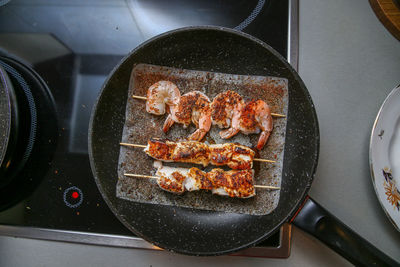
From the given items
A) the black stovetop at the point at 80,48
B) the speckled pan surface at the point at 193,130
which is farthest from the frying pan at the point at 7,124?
the speckled pan surface at the point at 193,130

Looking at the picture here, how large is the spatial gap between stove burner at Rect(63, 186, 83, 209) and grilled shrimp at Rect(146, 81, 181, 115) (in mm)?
649

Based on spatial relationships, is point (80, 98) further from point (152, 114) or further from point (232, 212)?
point (232, 212)

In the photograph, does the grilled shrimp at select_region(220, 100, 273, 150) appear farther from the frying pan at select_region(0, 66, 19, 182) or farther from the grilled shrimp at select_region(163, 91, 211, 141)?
the frying pan at select_region(0, 66, 19, 182)

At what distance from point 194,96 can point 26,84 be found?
105 centimetres

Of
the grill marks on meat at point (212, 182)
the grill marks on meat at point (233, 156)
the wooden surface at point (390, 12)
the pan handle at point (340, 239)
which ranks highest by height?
the wooden surface at point (390, 12)

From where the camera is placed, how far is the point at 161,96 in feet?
5.86

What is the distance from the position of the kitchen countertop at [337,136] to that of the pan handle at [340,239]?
23 centimetres

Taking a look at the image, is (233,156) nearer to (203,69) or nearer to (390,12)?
(203,69)

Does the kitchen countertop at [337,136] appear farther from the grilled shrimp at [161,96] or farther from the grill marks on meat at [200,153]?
the grilled shrimp at [161,96]

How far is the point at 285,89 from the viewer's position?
1.77 metres

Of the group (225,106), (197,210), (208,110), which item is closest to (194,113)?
(208,110)

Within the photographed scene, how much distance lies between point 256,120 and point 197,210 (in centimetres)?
65

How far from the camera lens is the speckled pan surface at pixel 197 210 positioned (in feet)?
5.46

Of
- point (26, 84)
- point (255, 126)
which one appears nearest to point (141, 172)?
point (255, 126)
